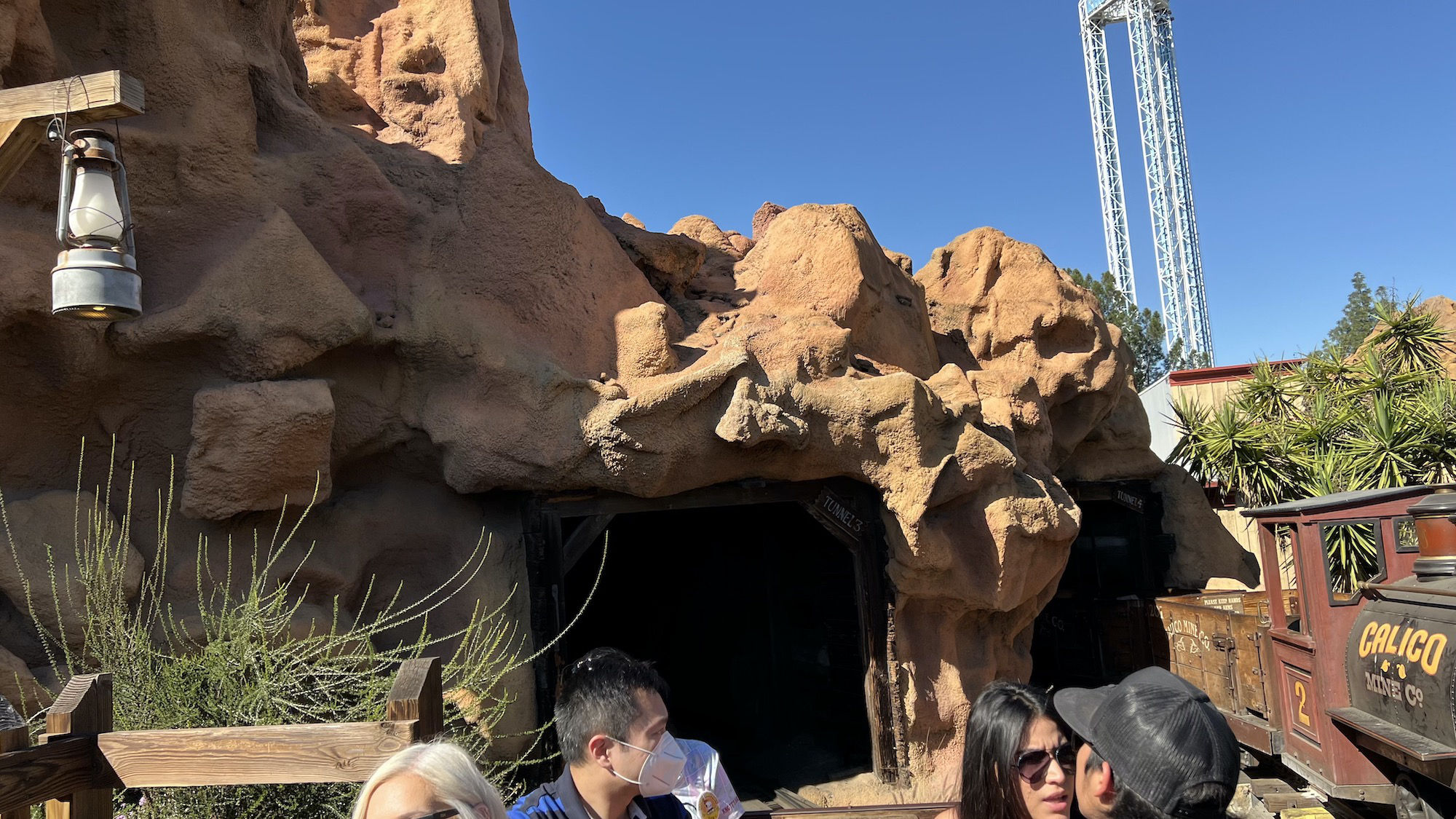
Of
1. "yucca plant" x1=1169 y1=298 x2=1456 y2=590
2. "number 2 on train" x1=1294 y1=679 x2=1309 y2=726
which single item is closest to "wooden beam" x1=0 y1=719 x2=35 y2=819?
"number 2 on train" x1=1294 y1=679 x2=1309 y2=726

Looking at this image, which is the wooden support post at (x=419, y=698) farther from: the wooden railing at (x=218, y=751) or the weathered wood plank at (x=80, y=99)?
the weathered wood plank at (x=80, y=99)

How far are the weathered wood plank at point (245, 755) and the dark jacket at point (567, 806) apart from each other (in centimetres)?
41

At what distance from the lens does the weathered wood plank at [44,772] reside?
8.36ft

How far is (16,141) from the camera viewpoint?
3309 millimetres

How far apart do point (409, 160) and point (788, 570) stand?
6.25m

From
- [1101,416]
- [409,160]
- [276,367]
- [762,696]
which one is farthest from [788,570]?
[276,367]

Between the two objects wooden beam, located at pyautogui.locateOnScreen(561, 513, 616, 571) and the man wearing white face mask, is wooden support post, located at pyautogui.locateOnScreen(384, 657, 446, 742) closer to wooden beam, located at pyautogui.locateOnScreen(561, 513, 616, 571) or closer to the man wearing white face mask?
the man wearing white face mask

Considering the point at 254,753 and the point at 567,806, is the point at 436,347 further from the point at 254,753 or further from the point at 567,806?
the point at 567,806

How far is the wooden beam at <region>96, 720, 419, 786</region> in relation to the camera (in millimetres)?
2846

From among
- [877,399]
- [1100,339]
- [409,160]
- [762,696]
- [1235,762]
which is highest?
[409,160]

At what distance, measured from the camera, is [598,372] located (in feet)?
24.4

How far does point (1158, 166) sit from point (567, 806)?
2072 inches

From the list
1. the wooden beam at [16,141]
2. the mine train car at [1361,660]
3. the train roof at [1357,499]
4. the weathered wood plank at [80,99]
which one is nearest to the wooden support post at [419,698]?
the weathered wood plank at [80,99]

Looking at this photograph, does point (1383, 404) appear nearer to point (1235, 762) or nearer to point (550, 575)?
point (550, 575)
